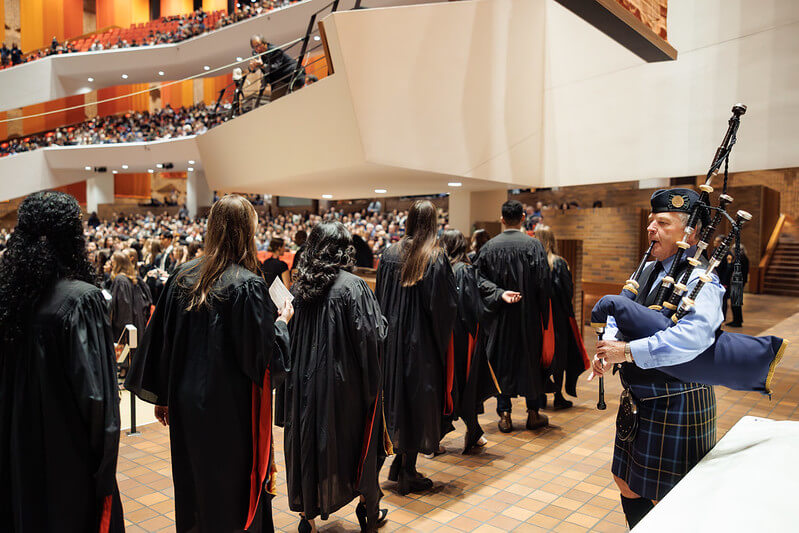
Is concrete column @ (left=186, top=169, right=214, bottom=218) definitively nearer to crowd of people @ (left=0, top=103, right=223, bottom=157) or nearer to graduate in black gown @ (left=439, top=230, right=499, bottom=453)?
crowd of people @ (left=0, top=103, right=223, bottom=157)

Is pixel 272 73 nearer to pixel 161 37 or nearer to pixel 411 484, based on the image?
pixel 411 484

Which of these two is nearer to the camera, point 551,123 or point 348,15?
point 348,15

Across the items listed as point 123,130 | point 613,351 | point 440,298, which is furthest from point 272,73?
point 123,130

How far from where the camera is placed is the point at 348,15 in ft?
18.6

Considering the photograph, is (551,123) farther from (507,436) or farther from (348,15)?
(507,436)

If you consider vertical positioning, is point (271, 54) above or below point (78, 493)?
above

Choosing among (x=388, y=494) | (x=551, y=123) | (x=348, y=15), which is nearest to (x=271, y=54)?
(x=348, y=15)

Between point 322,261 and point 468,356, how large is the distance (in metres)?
1.87

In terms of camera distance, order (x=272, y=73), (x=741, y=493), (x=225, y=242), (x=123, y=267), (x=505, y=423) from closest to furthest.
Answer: (x=741, y=493), (x=225, y=242), (x=505, y=423), (x=123, y=267), (x=272, y=73)

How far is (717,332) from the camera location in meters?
1.95

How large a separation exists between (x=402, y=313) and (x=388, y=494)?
3.88ft

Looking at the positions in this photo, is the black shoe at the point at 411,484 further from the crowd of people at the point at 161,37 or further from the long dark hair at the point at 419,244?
the crowd of people at the point at 161,37

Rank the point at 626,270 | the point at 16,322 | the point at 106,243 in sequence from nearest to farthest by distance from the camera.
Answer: the point at 16,322, the point at 626,270, the point at 106,243

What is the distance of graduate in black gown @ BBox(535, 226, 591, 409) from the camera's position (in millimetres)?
5137
